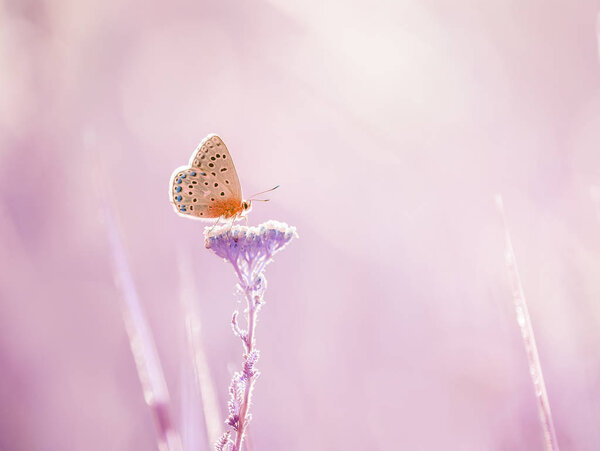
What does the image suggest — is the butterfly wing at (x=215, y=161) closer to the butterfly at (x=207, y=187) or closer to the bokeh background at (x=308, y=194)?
the butterfly at (x=207, y=187)

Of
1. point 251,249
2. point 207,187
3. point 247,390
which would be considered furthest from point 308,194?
point 247,390

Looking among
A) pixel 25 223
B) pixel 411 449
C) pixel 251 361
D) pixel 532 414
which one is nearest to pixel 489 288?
pixel 532 414

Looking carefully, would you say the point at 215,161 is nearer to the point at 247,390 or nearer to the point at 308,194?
the point at 247,390

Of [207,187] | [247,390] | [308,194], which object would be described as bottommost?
[247,390]

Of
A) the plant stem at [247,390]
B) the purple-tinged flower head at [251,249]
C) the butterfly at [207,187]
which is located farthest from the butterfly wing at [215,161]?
the plant stem at [247,390]

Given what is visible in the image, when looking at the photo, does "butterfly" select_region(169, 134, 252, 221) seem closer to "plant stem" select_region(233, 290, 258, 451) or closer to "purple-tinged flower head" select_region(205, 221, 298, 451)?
"purple-tinged flower head" select_region(205, 221, 298, 451)

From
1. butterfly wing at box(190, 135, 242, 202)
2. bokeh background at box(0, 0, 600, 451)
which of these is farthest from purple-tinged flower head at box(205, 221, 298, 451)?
bokeh background at box(0, 0, 600, 451)

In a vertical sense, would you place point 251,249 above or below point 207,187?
A: below
